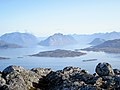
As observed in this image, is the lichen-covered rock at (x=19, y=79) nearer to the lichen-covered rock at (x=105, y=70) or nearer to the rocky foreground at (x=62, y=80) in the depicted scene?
the rocky foreground at (x=62, y=80)

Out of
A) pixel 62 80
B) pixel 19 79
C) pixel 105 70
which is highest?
pixel 105 70

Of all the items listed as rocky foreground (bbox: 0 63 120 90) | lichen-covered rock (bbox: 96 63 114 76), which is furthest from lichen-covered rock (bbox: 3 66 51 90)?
lichen-covered rock (bbox: 96 63 114 76)

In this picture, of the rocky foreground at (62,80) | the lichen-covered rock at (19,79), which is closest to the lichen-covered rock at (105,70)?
the rocky foreground at (62,80)

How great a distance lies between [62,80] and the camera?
145ft

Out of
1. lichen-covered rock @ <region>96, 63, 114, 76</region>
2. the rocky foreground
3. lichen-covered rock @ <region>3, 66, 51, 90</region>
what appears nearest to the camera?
the rocky foreground

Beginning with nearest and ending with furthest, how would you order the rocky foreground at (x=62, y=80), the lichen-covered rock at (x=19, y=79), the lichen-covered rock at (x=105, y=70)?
1. the rocky foreground at (x=62, y=80)
2. the lichen-covered rock at (x=19, y=79)
3. the lichen-covered rock at (x=105, y=70)

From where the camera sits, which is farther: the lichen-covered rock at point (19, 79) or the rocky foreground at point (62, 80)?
the lichen-covered rock at point (19, 79)

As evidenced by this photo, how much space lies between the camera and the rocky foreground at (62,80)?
126 feet

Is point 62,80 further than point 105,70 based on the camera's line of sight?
No

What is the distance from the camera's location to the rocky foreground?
38.5 metres

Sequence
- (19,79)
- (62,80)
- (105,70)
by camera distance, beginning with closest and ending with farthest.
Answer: (19,79)
(62,80)
(105,70)

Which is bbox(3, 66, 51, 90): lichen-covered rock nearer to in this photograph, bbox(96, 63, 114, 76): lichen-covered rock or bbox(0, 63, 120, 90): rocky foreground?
bbox(0, 63, 120, 90): rocky foreground

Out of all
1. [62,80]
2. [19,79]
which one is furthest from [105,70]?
[19,79]

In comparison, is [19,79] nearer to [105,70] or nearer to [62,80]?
[62,80]
